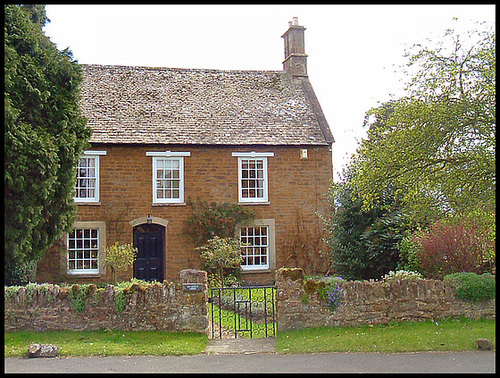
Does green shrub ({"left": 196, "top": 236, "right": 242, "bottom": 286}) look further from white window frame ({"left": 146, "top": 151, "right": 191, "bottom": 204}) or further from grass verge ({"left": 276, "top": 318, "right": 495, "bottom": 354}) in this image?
grass verge ({"left": 276, "top": 318, "right": 495, "bottom": 354})

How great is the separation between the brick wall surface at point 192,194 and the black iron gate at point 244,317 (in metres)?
4.66

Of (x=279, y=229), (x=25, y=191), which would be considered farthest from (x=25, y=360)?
(x=279, y=229)

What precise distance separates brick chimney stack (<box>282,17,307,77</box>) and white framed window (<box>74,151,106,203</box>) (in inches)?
359

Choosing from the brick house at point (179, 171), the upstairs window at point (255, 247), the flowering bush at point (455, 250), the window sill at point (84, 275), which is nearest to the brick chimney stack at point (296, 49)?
the brick house at point (179, 171)

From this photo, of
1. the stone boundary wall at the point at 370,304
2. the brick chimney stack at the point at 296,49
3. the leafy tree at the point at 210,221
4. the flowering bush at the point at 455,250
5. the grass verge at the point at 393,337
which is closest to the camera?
the grass verge at the point at 393,337

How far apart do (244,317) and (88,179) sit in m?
9.37

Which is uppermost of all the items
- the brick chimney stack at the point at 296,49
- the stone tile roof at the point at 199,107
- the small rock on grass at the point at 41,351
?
the brick chimney stack at the point at 296,49

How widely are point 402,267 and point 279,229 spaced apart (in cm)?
660

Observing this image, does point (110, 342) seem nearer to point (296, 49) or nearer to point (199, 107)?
point (199, 107)

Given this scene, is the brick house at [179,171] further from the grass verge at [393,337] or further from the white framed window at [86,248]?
the grass verge at [393,337]

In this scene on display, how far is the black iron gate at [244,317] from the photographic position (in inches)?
490

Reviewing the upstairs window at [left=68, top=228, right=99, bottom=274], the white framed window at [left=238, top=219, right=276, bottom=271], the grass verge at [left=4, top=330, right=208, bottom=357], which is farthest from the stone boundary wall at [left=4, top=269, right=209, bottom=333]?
the white framed window at [left=238, top=219, right=276, bottom=271]

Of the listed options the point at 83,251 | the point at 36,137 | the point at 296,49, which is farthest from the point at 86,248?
the point at 296,49

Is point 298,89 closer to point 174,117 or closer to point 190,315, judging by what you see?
point 174,117
